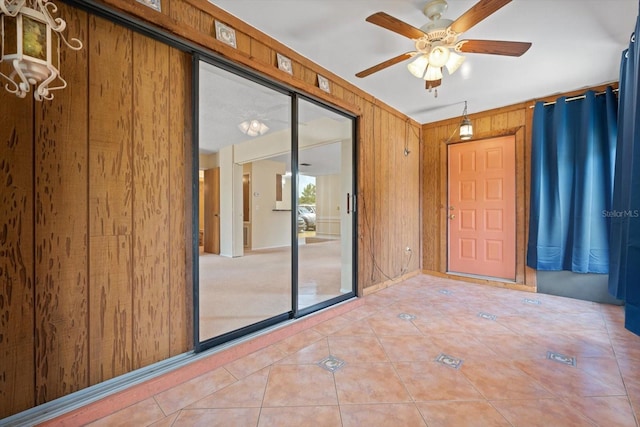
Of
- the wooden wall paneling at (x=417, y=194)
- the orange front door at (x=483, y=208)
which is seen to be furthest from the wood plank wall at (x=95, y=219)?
the orange front door at (x=483, y=208)

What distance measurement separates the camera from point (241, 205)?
6.17 meters

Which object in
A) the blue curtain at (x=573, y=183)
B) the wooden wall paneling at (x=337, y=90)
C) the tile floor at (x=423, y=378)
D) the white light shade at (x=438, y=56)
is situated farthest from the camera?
the blue curtain at (x=573, y=183)

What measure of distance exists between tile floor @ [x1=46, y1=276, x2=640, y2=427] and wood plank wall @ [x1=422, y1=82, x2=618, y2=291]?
1.21m

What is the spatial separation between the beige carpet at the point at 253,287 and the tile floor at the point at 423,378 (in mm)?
588

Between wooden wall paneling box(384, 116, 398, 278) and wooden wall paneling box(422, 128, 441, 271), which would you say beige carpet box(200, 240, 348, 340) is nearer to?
wooden wall paneling box(384, 116, 398, 278)

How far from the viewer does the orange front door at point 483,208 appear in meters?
3.80

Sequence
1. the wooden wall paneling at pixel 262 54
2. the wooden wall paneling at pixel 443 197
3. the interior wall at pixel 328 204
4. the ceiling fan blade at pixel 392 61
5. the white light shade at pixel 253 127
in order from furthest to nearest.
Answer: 1. the interior wall at pixel 328 204
2. the white light shade at pixel 253 127
3. the wooden wall paneling at pixel 443 197
4. the wooden wall paneling at pixel 262 54
5. the ceiling fan blade at pixel 392 61

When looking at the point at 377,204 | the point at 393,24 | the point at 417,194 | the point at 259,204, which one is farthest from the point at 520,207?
the point at 259,204

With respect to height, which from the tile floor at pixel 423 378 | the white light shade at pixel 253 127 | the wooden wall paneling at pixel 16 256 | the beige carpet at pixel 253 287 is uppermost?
the white light shade at pixel 253 127

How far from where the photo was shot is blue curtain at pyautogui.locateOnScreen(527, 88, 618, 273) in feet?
10.0

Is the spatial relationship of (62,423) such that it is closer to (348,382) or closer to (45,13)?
(348,382)

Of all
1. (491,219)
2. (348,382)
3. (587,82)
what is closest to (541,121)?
(587,82)

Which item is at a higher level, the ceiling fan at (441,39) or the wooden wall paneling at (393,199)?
the ceiling fan at (441,39)

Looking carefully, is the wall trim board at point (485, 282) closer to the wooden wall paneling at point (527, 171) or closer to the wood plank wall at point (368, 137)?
the wooden wall paneling at point (527, 171)
